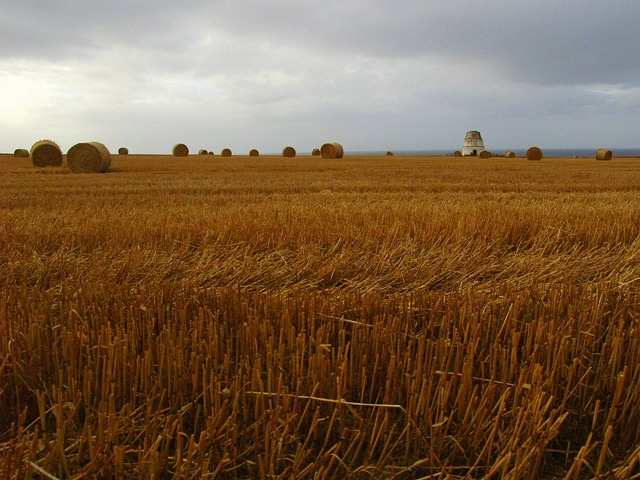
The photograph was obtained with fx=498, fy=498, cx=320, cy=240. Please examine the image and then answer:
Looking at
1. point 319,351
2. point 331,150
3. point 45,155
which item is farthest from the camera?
point 331,150

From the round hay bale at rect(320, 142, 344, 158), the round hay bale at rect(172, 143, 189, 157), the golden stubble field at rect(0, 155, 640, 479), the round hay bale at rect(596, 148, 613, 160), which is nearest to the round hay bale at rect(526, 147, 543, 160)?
the round hay bale at rect(596, 148, 613, 160)

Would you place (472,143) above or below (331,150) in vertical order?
above

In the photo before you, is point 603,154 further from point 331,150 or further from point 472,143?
point 472,143

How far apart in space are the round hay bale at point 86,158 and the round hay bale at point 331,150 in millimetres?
17264

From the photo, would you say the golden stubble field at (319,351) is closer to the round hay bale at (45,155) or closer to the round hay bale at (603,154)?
the round hay bale at (45,155)

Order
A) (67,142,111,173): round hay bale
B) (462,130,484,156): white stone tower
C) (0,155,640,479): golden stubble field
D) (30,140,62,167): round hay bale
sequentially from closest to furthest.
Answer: (0,155,640,479): golden stubble field, (67,142,111,173): round hay bale, (30,140,62,167): round hay bale, (462,130,484,156): white stone tower

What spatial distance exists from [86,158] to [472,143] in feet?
198

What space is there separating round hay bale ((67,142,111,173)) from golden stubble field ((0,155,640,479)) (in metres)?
12.8

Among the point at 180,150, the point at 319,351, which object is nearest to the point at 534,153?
the point at 180,150

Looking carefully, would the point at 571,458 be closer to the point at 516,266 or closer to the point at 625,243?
the point at 516,266

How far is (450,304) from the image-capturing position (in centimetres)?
302

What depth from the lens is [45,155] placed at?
66.7ft

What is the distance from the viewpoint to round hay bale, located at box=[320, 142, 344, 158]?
106 ft

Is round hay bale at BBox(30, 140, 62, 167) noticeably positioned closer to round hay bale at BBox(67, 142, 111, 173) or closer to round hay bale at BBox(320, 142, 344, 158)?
round hay bale at BBox(67, 142, 111, 173)
